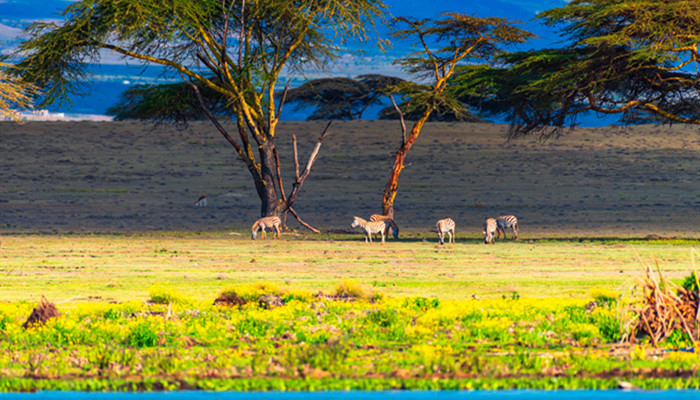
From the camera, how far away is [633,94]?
2689 centimetres

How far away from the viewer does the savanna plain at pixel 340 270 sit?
8781 millimetres

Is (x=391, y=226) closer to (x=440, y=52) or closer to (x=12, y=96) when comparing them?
(x=440, y=52)

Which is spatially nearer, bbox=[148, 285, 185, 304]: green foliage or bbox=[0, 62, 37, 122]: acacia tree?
bbox=[148, 285, 185, 304]: green foliage

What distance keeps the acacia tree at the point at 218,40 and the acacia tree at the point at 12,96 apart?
990mm

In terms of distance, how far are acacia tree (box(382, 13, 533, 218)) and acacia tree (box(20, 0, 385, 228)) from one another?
6.97 ft

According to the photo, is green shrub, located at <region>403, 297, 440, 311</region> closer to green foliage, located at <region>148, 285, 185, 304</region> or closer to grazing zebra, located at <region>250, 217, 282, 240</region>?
green foliage, located at <region>148, 285, 185, 304</region>

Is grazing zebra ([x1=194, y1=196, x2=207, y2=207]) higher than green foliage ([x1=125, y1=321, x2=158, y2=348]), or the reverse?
grazing zebra ([x1=194, y1=196, x2=207, y2=207])

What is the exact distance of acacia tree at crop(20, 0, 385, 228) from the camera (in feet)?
86.4

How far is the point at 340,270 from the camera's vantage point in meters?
18.3

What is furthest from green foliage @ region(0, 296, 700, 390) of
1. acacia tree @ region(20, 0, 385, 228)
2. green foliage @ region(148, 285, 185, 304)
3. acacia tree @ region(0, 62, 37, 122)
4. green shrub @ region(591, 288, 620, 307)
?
acacia tree @ region(20, 0, 385, 228)

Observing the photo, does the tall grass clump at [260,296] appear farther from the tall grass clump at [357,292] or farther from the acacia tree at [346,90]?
the acacia tree at [346,90]

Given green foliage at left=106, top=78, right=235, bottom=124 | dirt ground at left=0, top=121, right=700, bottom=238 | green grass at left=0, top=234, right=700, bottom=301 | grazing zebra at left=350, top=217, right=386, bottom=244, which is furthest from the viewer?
dirt ground at left=0, top=121, right=700, bottom=238

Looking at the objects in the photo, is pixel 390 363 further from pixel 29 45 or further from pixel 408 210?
pixel 408 210

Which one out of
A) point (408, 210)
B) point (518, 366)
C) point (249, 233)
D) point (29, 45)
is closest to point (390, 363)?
point (518, 366)
